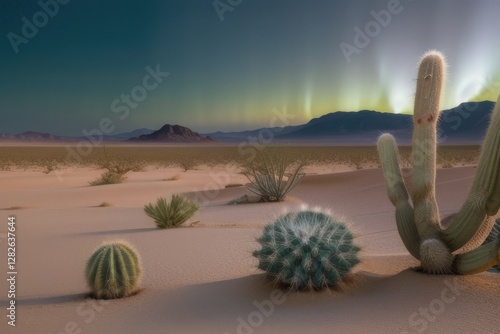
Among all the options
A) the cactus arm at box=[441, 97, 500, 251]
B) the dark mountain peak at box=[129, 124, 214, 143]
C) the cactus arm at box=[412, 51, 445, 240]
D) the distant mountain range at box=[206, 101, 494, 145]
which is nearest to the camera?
the cactus arm at box=[441, 97, 500, 251]

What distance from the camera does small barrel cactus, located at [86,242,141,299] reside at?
6.60 m

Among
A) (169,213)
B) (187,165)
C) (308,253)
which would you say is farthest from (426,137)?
(187,165)

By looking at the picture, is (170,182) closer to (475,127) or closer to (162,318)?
(162,318)

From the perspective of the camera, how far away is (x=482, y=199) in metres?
5.80

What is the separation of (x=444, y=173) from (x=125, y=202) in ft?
44.1

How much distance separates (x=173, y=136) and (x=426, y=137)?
172 metres

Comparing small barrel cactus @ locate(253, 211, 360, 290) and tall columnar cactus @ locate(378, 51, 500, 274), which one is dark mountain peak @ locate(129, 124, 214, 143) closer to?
tall columnar cactus @ locate(378, 51, 500, 274)

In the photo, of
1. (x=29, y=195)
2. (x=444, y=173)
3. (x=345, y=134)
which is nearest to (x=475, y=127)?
(x=345, y=134)

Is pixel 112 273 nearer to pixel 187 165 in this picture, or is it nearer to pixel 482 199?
pixel 482 199

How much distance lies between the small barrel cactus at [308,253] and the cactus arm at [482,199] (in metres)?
1.20

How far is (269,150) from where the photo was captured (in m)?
20.1

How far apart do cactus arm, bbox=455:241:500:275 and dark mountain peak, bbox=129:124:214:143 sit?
16511 centimetres

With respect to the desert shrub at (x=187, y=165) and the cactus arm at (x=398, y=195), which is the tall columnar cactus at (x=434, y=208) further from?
the desert shrub at (x=187, y=165)

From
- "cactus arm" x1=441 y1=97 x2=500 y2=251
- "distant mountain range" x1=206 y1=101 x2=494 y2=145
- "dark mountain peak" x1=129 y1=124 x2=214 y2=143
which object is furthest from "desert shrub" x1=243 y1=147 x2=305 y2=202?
"dark mountain peak" x1=129 y1=124 x2=214 y2=143
